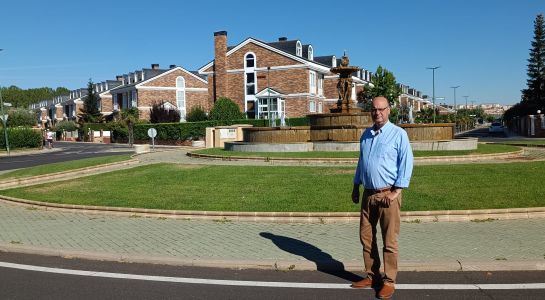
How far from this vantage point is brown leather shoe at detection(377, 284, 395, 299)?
5031 millimetres

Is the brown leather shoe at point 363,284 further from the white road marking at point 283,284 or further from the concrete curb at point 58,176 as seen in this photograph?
the concrete curb at point 58,176

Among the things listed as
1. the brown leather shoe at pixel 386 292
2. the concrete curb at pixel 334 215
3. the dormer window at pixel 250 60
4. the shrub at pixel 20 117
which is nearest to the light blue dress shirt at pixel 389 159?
→ the brown leather shoe at pixel 386 292

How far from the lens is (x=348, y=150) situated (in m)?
20.1

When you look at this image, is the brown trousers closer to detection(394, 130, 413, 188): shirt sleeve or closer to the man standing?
the man standing

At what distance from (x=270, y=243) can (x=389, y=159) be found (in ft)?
9.32

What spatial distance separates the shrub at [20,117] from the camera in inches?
3071

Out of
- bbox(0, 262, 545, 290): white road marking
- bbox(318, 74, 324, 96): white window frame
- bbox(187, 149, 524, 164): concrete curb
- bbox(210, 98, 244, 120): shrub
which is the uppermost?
bbox(318, 74, 324, 96): white window frame

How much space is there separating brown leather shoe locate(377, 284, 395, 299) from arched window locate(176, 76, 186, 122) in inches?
2741

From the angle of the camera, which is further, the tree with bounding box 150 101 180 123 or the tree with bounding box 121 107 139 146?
the tree with bounding box 150 101 180 123

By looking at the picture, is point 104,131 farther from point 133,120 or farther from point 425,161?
point 425,161

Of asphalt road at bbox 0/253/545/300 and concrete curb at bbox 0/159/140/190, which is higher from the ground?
concrete curb at bbox 0/159/140/190

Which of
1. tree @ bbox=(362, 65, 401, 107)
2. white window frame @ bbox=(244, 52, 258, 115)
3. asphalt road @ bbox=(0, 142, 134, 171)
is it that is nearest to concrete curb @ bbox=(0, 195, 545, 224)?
asphalt road @ bbox=(0, 142, 134, 171)

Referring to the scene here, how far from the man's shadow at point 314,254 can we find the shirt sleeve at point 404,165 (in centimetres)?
142

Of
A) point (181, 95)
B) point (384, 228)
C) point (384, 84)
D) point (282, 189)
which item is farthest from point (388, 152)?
point (181, 95)
